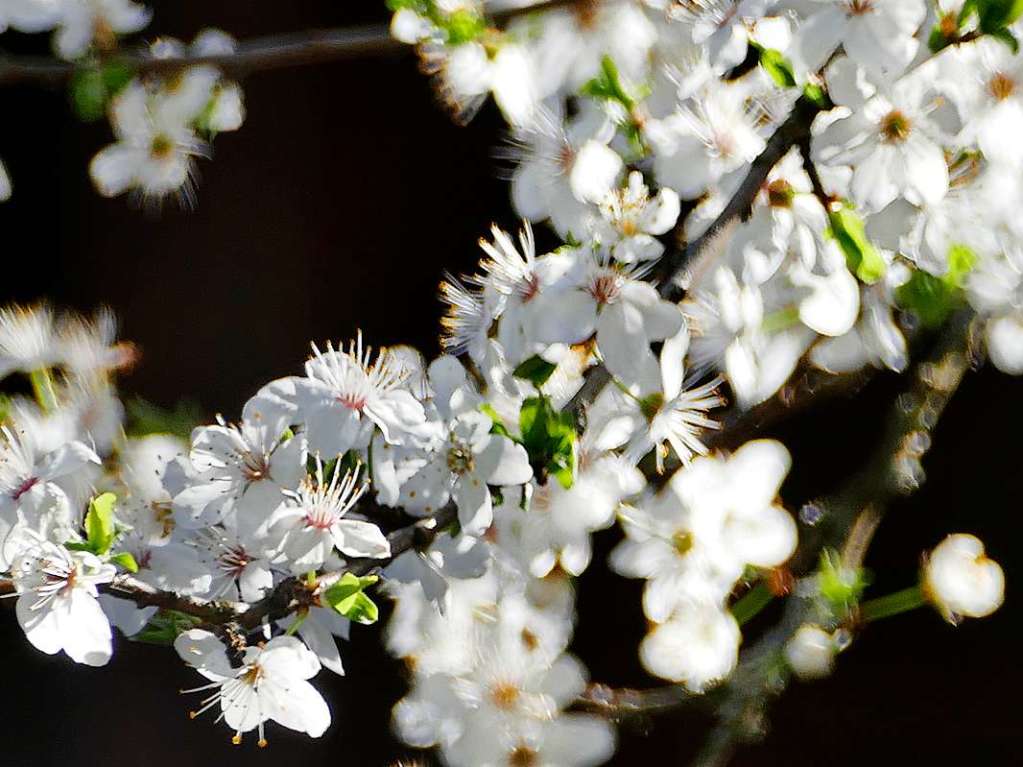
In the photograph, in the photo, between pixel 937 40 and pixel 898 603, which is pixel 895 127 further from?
pixel 898 603

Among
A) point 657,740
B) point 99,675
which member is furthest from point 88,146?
point 657,740

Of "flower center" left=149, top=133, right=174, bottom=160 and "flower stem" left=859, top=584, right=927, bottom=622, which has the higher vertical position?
"flower center" left=149, top=133, right=174, bottom=160

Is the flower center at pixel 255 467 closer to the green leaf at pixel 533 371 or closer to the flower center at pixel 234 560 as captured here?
the flower center at pixel 234 560

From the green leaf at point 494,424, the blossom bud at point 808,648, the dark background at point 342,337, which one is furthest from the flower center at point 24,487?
the dark background at point 342,337

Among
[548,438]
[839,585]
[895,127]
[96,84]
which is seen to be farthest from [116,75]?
[839,585]

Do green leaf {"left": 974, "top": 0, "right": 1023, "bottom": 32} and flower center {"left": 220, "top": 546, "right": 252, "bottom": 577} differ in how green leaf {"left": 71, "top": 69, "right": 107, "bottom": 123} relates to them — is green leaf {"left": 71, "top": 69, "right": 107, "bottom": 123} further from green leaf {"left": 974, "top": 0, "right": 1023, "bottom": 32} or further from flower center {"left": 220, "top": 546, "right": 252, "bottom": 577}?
green leaf {"left": 974, "top": 0, "right": 1023, "bottom": 32}

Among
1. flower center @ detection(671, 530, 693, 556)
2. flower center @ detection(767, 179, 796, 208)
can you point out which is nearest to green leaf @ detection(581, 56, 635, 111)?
flower center @ detection(767, 179, 796, 208)
